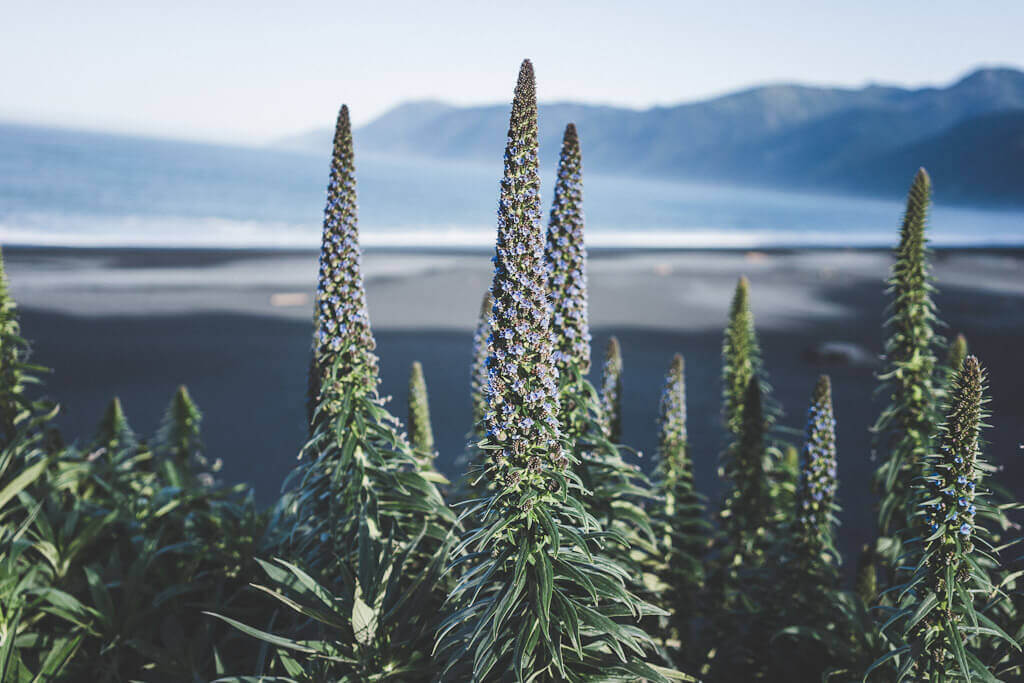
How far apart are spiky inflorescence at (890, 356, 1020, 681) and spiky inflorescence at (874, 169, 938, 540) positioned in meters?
1.66

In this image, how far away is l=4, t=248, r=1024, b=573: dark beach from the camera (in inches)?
464

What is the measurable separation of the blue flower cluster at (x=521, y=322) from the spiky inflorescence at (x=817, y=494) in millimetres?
2302

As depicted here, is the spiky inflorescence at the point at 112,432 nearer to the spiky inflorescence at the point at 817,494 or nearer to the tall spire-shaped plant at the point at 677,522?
the tall spire-shaped plant at the point at 677,522

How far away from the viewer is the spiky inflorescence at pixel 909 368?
463 centimetres

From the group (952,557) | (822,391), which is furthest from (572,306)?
(952,557)

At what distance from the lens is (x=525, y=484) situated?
110 inches

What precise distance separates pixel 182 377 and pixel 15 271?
49.8 ft

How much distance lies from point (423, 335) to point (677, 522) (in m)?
14.4

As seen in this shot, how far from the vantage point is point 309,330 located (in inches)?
757

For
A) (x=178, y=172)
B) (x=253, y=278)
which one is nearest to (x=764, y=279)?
(x=253, y=278)

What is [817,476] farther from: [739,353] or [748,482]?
[739,353]

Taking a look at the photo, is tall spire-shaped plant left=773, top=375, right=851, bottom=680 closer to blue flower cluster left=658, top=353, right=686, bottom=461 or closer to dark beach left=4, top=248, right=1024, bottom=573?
Answer: blue flower cluster left=658, top=353, right=686, bottom=461

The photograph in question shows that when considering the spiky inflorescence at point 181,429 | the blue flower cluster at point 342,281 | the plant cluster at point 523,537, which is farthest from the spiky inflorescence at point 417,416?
the spiky inflorescence at point 181,429

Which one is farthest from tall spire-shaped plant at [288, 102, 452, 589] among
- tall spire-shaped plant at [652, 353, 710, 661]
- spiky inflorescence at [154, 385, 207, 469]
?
spiky inflorescence at [154, 385, 207, 469]
